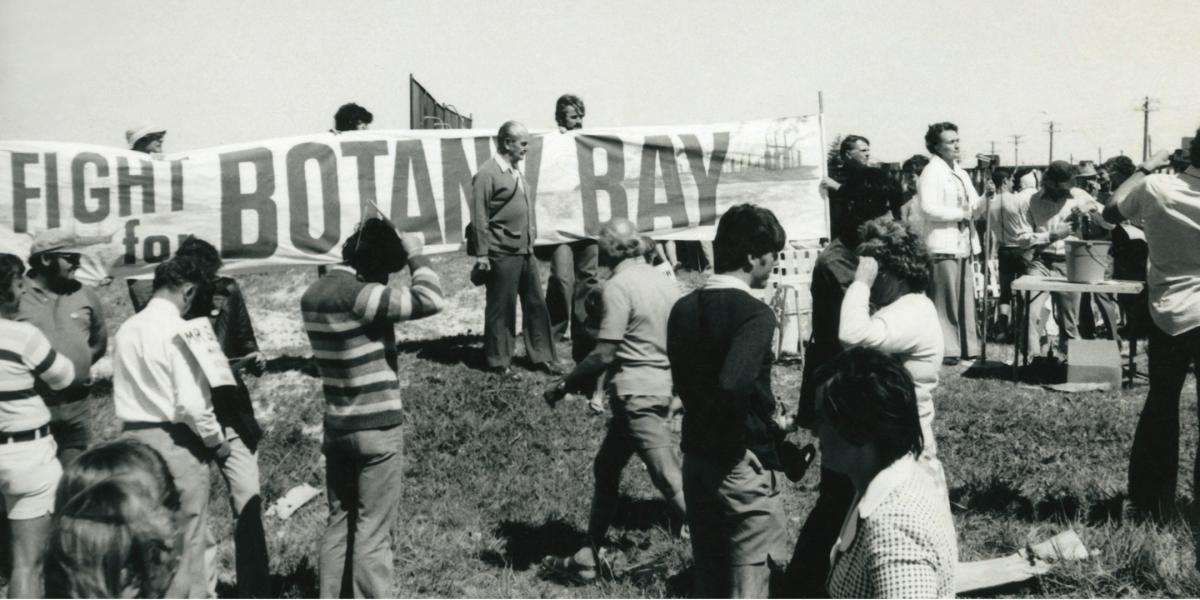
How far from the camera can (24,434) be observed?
4207 millimetres

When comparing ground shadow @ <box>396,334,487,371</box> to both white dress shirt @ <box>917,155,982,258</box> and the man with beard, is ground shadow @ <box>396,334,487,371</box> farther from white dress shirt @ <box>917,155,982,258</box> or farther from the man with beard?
the man with beard

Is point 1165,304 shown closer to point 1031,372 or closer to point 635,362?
point 635,362

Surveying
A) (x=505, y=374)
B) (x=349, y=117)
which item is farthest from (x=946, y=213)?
(x=349, y=117)

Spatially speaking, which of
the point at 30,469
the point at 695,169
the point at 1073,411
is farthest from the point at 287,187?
the point at 1073,411

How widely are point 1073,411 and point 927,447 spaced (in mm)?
4907

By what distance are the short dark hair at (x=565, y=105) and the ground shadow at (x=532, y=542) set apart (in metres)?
4.63

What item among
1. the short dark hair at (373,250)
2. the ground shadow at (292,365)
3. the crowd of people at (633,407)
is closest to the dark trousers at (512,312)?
the ground shadow at (292,365)

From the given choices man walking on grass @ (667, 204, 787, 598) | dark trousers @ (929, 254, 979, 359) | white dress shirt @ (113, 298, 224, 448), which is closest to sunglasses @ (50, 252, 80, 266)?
white dress shirt @ (113, 298, 224, 448)

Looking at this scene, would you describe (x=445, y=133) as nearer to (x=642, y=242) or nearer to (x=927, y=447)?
(x=642, y=242)

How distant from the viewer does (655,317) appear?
A: 4730 millimetres

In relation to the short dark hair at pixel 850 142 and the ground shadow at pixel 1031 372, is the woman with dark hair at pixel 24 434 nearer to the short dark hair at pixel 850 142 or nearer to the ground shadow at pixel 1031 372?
the short dark hair at pixel 850 142

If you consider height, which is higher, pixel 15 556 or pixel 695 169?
pixel 695 169

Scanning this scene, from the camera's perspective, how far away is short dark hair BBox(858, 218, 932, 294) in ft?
12.1

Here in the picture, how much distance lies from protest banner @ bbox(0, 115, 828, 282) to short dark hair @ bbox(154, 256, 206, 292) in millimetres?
4171
